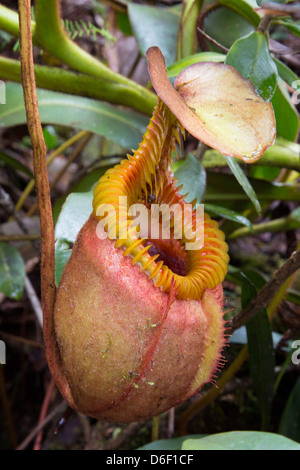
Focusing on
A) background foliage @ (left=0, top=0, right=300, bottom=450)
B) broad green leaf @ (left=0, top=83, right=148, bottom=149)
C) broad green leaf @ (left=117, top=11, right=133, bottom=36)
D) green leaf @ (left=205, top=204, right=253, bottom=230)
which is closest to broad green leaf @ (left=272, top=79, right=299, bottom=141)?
background foliage @ (left=0, top=0, right=300, bottom=450)

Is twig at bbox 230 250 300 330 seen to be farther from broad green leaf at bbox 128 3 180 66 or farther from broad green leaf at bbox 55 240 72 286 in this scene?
broad green leaf at bbox 128 3 180 66

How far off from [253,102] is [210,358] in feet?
1.32

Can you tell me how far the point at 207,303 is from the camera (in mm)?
699

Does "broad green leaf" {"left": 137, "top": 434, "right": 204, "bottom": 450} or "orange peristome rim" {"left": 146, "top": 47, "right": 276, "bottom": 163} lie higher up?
"orange peristome rim" {"left": 146, "top": 47, "right": 276, "bottom": 163}

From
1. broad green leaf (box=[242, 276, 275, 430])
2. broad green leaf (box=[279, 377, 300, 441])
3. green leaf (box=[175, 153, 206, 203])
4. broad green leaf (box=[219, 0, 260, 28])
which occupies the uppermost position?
broad green leaf (box=[219, 0, 260, 28])

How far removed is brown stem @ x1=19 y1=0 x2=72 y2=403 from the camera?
1.99 feet

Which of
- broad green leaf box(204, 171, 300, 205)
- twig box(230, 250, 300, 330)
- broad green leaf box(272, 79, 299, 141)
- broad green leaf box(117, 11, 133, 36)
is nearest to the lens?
twig box(230, 250, 300, 330)

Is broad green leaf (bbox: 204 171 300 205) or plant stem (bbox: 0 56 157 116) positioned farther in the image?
broad green leaf (bbox: 204 171 300 205)

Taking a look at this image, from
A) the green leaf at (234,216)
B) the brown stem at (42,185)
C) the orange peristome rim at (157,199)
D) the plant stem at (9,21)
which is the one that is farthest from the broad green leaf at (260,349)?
the plant stem at (9,21)

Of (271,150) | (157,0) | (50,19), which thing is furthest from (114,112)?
(157,0)

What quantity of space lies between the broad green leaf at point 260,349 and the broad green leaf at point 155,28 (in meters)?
0.69

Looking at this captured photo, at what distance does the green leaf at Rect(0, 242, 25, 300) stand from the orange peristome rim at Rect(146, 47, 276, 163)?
30.5 inches

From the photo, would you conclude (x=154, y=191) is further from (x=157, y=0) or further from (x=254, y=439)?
(x=157, y=0)

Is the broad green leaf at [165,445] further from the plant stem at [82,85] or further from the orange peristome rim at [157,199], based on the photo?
the plant stem at [82,85]
